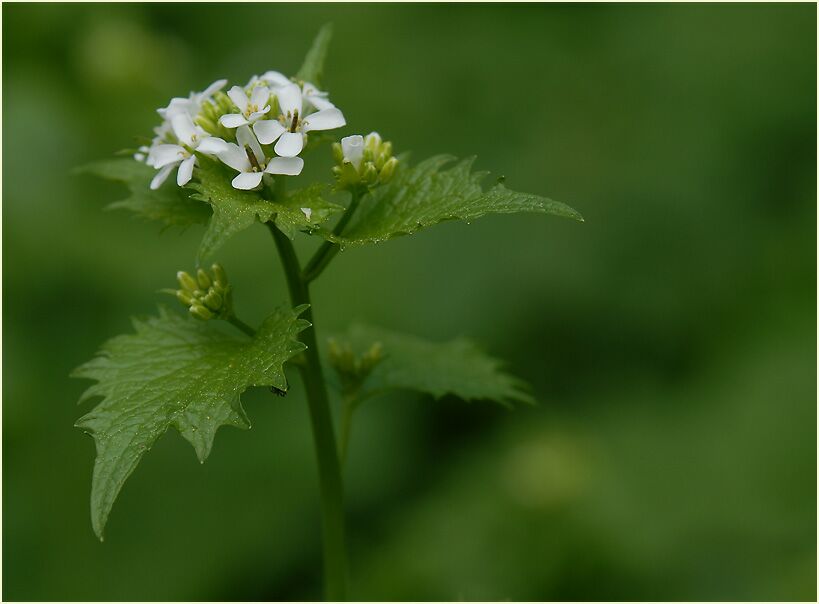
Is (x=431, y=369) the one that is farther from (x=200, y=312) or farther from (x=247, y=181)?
(x=247, y=181)

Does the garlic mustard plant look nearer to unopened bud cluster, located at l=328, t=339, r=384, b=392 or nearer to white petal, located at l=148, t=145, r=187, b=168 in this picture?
white petal, located at l=148, t=145, r=187, b=168

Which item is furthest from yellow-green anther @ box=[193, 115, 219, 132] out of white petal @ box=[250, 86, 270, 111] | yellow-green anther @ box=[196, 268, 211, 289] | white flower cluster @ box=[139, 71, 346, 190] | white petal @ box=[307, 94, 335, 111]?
yellow-green anther @ box=[196, 268, 211, 289]

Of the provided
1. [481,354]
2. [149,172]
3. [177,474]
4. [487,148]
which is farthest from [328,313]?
[149,172]

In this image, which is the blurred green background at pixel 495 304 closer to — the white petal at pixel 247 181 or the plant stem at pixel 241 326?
the plant stem at pixel 241 326

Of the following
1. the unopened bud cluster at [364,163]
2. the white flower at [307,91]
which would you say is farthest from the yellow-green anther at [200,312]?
the white flower at [307,91]

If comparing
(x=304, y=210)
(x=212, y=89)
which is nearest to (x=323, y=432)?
(x=304, y=210)

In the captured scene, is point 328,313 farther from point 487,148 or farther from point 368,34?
point 368,34
